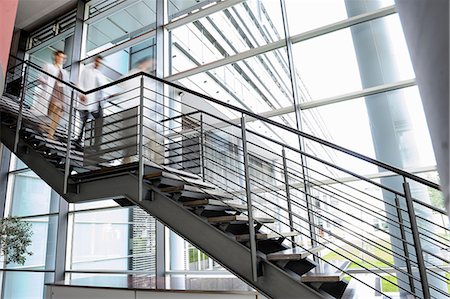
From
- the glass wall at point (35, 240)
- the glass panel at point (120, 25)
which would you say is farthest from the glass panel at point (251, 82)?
the glass wall at point (35, 240)

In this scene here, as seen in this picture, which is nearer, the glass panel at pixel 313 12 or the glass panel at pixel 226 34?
the glass panel at pixel 313 12

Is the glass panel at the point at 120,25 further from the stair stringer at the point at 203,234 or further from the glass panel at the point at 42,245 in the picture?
the stair stringer at the point at 203,234

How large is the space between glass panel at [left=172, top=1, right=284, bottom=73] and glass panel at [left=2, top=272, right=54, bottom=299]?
4622 millimetres

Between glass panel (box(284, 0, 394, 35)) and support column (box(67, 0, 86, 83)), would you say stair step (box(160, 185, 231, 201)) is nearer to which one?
glass panel (box(284, 0, 394, 35))

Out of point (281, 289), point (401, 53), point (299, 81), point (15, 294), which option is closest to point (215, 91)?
point (299, 81)

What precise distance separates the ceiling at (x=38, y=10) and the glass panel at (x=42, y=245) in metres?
4.69

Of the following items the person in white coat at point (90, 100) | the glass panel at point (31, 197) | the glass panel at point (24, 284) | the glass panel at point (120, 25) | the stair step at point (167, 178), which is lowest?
the glass panel at point (24, 284)

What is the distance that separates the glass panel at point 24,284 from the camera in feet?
19.1

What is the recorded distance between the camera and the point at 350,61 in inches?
156

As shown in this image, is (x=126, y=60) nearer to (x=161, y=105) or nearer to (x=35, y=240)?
(x=161, y=105)

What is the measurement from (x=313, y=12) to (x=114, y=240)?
190 inches

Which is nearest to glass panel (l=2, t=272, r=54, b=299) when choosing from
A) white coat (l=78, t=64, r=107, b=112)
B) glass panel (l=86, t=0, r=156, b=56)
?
white coat (l=78, t=64, r=107, b=112)

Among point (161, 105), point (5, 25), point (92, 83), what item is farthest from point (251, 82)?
point (5, 25)

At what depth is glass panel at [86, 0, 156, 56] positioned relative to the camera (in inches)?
232
